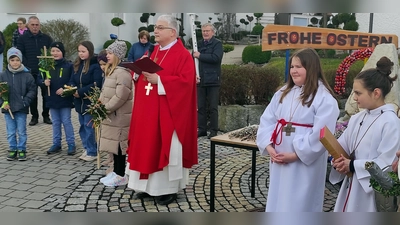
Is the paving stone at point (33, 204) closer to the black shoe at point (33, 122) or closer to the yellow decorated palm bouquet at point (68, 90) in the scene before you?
the yellow decorated palm bouquet at point (68, 90)

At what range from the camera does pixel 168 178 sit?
14.2 ft

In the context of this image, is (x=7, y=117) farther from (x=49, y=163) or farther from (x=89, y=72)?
(x=89, y=72)

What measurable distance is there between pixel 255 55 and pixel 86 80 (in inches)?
284

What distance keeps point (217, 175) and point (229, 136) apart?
51.6 inches

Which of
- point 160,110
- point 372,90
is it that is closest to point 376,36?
point 160,110

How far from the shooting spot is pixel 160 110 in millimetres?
4109

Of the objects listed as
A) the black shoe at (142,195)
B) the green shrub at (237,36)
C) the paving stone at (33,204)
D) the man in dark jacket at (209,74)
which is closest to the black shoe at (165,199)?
the black shoe at (142,195)

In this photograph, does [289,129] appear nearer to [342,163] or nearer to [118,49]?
[342,163]

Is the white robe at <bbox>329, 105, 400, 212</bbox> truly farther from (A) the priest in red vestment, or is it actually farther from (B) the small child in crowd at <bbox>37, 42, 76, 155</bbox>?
(B) the small child in crowd at <bbox>37, 42, 76, 155</bbox>

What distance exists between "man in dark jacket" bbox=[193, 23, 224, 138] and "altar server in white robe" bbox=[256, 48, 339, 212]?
13.2 feet

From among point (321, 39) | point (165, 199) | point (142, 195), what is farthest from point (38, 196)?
point (321, 39)

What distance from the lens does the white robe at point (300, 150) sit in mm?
2926

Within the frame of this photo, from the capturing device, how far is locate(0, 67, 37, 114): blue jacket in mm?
5980

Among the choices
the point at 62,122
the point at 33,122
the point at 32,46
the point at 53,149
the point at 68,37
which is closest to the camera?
the point at 62,122
